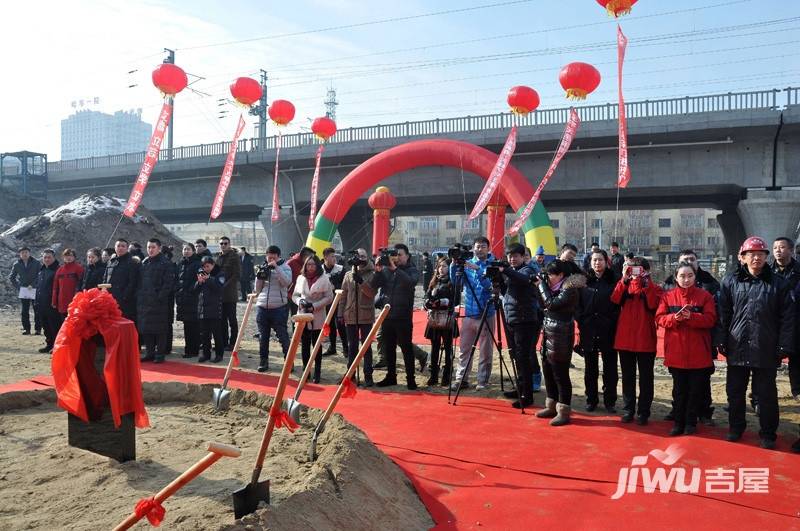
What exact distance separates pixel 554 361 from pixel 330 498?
2769 millimetres

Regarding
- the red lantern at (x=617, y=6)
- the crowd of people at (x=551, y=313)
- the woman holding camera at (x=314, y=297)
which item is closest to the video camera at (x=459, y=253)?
the crowd of people at (x=551, y=313)

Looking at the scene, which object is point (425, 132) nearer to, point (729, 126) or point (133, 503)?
point (729, 126)

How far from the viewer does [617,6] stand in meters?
8.91

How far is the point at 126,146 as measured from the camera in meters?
83.5

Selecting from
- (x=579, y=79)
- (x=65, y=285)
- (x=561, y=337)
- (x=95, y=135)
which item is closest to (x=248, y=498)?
(x=561, y=337)

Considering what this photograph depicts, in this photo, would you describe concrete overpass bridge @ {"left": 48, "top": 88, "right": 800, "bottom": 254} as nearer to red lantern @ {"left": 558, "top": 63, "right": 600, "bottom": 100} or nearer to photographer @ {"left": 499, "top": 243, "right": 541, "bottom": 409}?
red lantern @ {"left": 558, "top": 63, "right": 600, "bottom": 100}

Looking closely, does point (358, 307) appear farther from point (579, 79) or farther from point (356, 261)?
point (579, 79)

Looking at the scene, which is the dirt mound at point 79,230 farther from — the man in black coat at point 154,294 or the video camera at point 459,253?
the video camera at point 459,253

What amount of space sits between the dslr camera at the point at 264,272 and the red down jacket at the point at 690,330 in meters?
4.50

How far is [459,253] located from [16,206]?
88.0 ft

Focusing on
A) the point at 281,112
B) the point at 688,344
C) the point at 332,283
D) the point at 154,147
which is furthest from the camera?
the point at 281,112

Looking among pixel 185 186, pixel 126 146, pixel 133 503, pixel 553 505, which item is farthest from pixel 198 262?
pixel 126 146

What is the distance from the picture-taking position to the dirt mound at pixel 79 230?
18078 mm

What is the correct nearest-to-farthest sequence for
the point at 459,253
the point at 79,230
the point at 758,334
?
the point at 758,334
the point at 459,253
the point at 79,230
